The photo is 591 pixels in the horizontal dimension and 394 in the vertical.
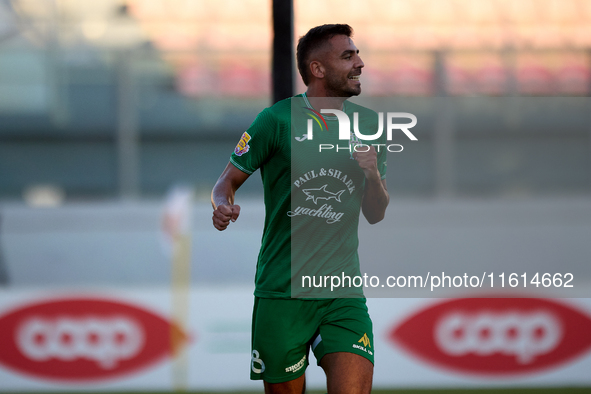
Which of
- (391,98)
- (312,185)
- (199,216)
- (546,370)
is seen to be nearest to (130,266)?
(199,216)

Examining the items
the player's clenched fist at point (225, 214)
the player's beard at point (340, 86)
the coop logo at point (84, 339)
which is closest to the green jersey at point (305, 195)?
the player's beard at point (340, 86)

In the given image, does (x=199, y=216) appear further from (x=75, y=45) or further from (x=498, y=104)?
(x=498, y=104)

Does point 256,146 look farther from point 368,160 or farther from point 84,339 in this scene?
point 84,339

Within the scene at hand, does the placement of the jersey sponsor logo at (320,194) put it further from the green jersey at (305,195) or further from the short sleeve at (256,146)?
the short sleeve at (256,146)

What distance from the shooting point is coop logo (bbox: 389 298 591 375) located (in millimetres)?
3947

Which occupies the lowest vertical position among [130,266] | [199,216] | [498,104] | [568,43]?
[130,266]

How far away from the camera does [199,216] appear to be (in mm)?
7758

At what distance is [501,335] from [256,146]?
2.40m

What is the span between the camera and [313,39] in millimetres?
2150

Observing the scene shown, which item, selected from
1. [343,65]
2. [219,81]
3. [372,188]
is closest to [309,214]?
[372,188]

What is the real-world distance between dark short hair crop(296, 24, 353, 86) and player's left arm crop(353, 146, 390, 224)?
1.21 feet

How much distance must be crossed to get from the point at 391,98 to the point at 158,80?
3210 millimetres

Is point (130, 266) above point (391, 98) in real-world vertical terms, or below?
below

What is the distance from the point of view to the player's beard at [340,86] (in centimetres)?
212
